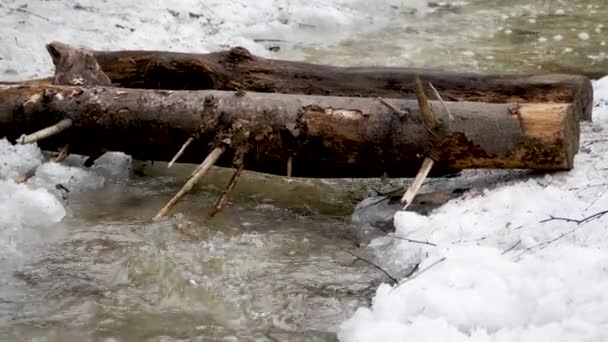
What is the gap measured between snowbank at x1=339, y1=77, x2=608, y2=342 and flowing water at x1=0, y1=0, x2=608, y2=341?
293mm

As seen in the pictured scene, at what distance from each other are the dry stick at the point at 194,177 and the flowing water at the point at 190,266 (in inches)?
4.0

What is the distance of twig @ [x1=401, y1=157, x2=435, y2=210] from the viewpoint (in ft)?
14.8

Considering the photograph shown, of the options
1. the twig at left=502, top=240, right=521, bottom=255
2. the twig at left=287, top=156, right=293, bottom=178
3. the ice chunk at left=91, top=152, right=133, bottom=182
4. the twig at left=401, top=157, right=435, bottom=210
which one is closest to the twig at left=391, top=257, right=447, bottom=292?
the twig at left=502, top=240, right=521, bottom=255

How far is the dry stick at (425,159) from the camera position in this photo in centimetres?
451

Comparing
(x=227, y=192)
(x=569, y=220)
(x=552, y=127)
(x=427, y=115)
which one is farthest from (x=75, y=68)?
(x=569, y=220)

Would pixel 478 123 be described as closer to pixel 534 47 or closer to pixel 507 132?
pixel 507 132

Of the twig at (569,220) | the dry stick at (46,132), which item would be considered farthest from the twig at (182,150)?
the twig at (569,220)

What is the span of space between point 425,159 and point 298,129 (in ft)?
2.53

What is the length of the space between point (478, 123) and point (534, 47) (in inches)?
189

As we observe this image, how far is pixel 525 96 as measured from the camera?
5332mm

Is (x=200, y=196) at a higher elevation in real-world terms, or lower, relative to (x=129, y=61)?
lower

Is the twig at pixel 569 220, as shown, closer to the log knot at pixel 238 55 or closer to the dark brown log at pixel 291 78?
the dark brown log at pixel 291 78

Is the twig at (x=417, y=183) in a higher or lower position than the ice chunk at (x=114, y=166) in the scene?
higher

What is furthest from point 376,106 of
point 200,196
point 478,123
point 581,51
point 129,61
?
point 581,51
